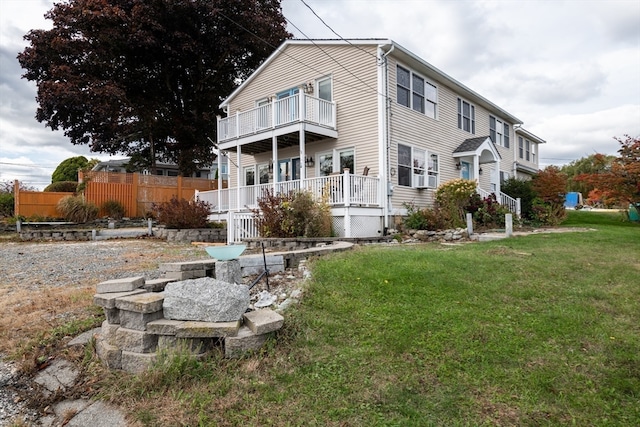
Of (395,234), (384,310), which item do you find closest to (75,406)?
(384,310)

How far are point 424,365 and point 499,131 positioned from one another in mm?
18827

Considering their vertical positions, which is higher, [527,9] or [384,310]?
[527,9]

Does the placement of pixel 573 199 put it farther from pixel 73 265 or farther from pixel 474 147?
pixel 73 265

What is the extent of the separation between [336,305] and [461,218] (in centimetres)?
883

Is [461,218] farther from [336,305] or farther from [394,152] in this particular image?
[336,305]

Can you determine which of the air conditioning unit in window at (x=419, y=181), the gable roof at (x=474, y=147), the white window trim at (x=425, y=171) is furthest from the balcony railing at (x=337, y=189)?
the gable roof at (x=474, y=147)

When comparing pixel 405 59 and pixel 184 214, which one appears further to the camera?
pixel 184 214

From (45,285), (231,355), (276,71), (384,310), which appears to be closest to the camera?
(231,355)

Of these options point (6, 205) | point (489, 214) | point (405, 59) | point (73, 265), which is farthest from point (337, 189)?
point (6, 205)

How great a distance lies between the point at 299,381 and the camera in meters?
2.80

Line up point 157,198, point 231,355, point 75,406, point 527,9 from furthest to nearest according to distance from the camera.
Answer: point 157,198 < point 527,9 < point 231,355 < point 75,406

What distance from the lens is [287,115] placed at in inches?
480

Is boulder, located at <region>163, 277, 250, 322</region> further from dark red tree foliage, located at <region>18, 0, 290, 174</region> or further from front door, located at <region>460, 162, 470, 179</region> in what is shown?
dark red tree foliage, located at <region>18, 0, 290, 174</region>

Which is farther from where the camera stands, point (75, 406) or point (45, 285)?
point (45, 285)
